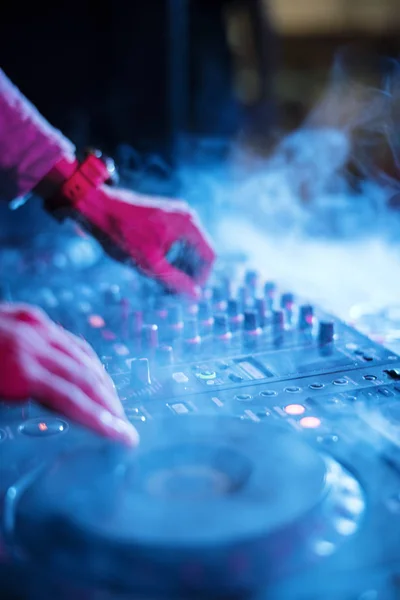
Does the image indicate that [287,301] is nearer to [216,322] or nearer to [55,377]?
[216,322]

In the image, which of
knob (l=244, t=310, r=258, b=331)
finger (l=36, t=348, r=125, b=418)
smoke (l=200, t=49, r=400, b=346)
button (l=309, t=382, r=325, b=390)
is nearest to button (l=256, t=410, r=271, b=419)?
button (l=309, t=382, r=325, b=390)

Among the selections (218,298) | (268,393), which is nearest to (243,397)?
(268,393)

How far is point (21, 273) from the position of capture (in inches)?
69.4

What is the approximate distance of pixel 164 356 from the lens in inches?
45.4

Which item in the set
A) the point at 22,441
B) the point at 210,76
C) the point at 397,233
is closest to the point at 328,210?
the point at 397,233

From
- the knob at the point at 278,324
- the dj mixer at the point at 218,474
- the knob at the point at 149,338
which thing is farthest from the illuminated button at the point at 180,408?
the knob at the point at 278,324

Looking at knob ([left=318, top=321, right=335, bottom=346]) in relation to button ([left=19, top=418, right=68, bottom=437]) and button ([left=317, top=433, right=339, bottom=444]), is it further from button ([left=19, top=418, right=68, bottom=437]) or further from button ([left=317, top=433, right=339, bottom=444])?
button ([left=19, top=418, right=68, bottom=437])

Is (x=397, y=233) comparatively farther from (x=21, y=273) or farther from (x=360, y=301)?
(x=21, y=273)

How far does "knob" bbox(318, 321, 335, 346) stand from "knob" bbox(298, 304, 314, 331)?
0.06m

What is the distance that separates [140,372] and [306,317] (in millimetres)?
392

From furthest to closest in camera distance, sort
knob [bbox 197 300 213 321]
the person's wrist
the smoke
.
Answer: the smoke → the person's wrist → knob [bbox 197 300 213 321]

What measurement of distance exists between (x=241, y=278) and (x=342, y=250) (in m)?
0.51

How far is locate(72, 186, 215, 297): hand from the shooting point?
1.55 m

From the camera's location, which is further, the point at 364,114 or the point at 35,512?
the point at 364,114
